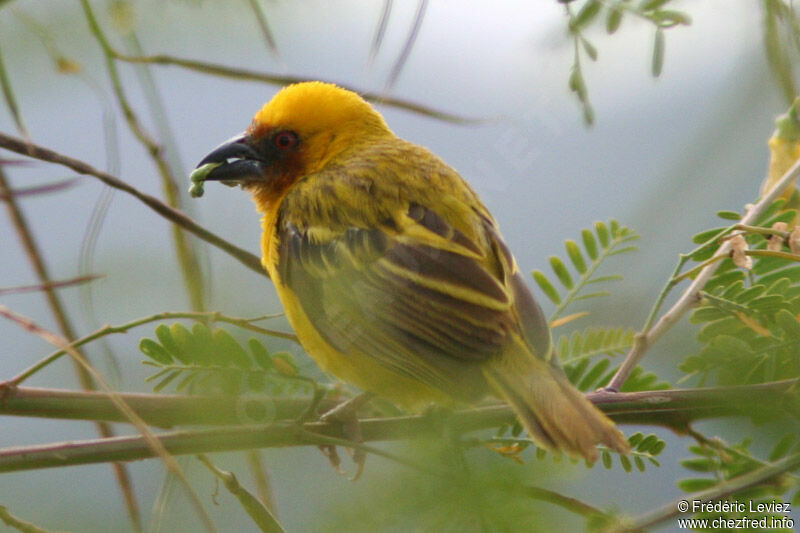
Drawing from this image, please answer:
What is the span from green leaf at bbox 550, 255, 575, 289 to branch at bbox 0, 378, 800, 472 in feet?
1.57

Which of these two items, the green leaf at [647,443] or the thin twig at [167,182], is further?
the thin twig at [167,182]

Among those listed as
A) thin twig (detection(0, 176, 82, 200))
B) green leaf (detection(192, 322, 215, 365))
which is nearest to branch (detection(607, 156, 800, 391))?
green leaf (detection(192, 322, 215, 365))

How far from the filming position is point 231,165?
118 inches

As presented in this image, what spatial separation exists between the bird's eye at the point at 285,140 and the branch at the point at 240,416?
1.52 m

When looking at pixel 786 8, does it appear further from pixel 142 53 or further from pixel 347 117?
pixel 347 117

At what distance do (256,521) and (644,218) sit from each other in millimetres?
814

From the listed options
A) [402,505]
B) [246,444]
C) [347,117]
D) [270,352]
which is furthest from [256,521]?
[347,117]

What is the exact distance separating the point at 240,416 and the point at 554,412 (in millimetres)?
731

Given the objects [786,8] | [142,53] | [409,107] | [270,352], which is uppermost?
[142,53]

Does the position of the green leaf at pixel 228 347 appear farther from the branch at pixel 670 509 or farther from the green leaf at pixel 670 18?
the green leaf at pixel 670 18

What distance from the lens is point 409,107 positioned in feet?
7.12

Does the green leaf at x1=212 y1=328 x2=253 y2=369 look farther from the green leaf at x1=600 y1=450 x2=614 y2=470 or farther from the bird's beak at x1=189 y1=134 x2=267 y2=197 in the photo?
the bird's beak at x1=189 y1=134 x2=267 y2=197

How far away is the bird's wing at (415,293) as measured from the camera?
2.09 m

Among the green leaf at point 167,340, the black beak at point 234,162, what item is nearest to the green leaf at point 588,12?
the green leaf at point 167,340
